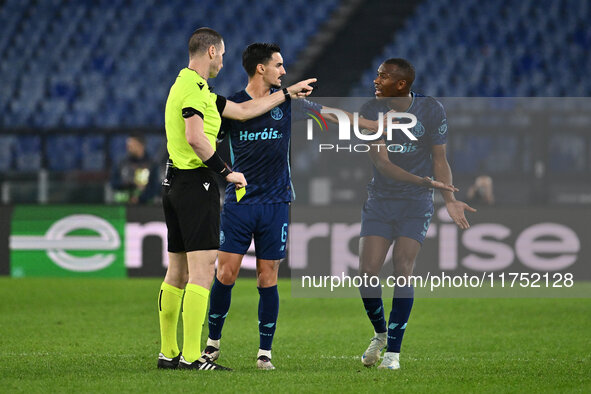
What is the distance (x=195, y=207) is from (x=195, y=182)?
15 centimetres

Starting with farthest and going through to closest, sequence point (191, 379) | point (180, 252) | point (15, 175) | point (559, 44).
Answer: point (559, 44)
point (15, 175)
point (180, 252)
point (191, 379)

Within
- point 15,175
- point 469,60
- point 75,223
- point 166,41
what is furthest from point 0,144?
point 469,60

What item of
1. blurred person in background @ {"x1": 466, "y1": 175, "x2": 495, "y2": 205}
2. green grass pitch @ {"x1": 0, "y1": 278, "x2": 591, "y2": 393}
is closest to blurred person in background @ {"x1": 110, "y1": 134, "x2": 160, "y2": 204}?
green grass pitch @ {"x1": 0, "y1": 278, "x2": 591, "y2": 393}

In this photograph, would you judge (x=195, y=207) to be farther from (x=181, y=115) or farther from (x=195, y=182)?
(x=181, y=115)

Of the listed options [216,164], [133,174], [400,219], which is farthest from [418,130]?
[133,174]

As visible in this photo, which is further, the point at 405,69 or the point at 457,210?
the point at 457,210

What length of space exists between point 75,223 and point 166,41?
798 cm

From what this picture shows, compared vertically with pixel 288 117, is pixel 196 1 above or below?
above

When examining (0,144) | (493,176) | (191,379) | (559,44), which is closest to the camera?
(191,379)

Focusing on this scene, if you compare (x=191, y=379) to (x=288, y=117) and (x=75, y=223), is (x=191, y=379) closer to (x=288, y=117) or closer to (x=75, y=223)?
(x=288, y=117)

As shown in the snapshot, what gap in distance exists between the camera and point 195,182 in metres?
5.42

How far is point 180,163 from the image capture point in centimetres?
543

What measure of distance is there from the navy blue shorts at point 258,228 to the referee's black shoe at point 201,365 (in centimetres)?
68

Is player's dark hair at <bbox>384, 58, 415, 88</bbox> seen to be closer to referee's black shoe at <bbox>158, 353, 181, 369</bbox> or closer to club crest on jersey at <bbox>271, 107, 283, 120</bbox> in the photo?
club crest on jersey at <bbox>271, 107, 283, 120</bbox>
